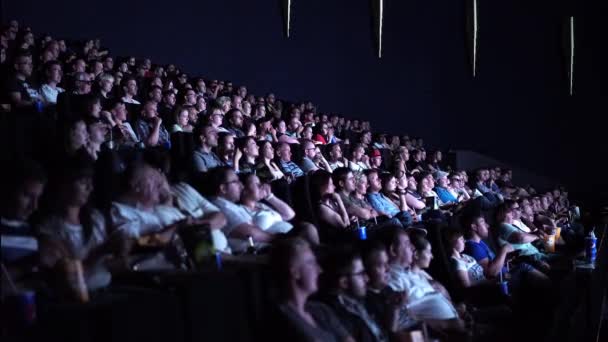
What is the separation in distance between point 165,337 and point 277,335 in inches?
11.3

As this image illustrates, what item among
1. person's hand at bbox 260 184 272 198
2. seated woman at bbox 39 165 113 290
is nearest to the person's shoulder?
person's hand at bbox 260 184 272 198

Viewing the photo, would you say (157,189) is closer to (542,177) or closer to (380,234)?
(380,234)

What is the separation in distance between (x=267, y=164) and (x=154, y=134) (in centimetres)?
62

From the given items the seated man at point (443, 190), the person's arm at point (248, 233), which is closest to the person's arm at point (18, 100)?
the person's arm at point (248, 233)

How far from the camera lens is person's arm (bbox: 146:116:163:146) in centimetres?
328

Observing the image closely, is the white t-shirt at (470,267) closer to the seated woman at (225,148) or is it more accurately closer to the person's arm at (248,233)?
the person's arm at (248,233)

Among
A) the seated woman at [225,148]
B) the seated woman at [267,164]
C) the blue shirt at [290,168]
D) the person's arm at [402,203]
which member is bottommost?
the person's arm at [402,203]

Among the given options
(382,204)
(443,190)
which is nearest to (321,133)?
(443,190)

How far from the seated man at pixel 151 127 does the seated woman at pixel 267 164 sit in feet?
1.64

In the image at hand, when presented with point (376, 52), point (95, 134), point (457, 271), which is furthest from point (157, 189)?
point (376, 52)

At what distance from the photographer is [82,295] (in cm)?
141

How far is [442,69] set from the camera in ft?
26.7

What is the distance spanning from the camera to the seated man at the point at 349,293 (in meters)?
1.77

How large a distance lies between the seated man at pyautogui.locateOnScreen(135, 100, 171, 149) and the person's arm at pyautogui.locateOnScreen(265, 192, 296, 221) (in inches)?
36.4
